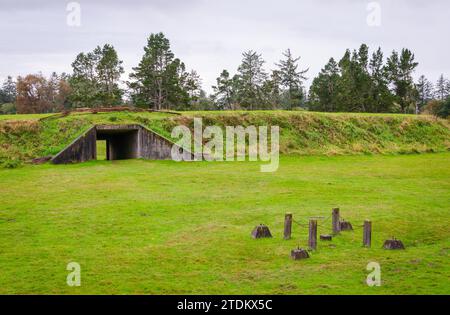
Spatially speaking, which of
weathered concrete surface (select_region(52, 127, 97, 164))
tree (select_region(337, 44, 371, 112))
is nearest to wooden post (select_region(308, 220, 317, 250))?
weathered concrete surface (select_region(52, 127, 97, 164))

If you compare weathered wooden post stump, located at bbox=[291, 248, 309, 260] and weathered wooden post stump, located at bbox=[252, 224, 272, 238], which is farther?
weathered wooden post stump, located at bbox=[252, 224, 272, 238]

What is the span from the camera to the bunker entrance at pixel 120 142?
38.9 m

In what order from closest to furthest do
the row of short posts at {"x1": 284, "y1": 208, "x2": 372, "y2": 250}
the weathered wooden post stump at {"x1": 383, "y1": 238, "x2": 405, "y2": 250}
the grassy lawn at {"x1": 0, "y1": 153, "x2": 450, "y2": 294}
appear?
the grassy lawn at {"x1": 0, "y1": 153, "x2": 450, "y2": 294}
the row of short posts at {"x1": 284, "y1": 208, "x2": 372, "y2": 250}
the weathered wooden post stump at {"x1": 383, "y1": 238, "x2": 405, "y2": 250}

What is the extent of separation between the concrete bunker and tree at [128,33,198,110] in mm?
29938

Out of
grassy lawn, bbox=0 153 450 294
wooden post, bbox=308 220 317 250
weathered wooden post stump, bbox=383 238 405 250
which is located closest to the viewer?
grassy lawn, bbox=0 153 450 294

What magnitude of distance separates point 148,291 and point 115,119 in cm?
2954

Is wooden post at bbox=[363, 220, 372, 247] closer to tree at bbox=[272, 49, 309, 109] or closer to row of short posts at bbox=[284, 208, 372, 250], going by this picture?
row of short posts at bbox=[284, 208, 372, 250]

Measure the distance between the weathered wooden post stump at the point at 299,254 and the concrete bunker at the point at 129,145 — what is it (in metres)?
23.6

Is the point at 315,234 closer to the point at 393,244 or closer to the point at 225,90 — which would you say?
the point at 393,244

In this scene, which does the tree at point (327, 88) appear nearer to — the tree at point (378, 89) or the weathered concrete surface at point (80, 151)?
the tree at point (378, 89)

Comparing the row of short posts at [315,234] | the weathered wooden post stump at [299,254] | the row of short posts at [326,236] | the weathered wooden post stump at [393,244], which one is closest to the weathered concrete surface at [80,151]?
the row of short posts at [315,234]

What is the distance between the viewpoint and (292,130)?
4747 cm

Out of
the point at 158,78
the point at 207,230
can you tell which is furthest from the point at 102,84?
the point at 207,230

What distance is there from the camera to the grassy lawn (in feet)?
41.5
